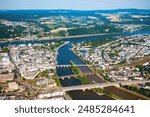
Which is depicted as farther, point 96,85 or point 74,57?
point 74,57

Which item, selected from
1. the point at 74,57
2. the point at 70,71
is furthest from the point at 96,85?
the point at 74,57

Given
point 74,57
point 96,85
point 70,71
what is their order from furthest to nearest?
point 74,57, point 70,71, point 96,85

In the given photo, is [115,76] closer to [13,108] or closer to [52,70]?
[52,70]

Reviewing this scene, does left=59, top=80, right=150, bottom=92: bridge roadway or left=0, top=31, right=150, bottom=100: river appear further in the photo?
left=59, top=80, right=150, bottom=92: bridge roadway

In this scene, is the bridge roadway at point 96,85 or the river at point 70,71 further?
the bridge roadway at point 96,85

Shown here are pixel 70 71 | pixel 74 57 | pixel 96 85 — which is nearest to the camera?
pixel 96 85

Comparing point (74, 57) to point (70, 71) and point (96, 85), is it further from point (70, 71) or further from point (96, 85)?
point (96, 85)

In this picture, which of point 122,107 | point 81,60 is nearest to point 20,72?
point 81,60

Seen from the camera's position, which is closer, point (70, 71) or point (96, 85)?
point (96, 85)
